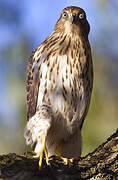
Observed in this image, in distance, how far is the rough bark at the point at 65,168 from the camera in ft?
12.5

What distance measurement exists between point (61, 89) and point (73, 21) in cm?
91

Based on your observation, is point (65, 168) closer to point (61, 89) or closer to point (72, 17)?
point (61, 89)

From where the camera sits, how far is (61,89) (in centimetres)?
518

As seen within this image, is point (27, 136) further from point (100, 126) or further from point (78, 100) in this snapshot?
point (100, 126)

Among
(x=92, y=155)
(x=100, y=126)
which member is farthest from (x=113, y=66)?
(x=92, y=155)

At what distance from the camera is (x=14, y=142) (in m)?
8.44

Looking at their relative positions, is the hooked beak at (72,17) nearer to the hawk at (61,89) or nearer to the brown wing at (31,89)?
the hawk at (61,89)

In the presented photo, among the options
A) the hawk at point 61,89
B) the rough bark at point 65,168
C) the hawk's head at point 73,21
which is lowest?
the rough bark at point 65,168

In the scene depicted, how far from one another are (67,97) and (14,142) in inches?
136

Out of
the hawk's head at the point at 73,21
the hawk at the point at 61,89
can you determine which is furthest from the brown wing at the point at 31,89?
the hawk's head at the point at 73,21

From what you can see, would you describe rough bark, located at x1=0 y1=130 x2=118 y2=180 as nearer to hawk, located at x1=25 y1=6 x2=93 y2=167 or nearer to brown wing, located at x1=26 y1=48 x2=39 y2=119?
hawk, located at x1=25 y1=6 x2=93 y2=167

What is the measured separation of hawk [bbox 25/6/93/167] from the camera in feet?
17.0

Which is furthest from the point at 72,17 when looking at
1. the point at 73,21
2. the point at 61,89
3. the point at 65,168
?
the point at 65,168

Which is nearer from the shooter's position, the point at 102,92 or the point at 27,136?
the point at 27,136
